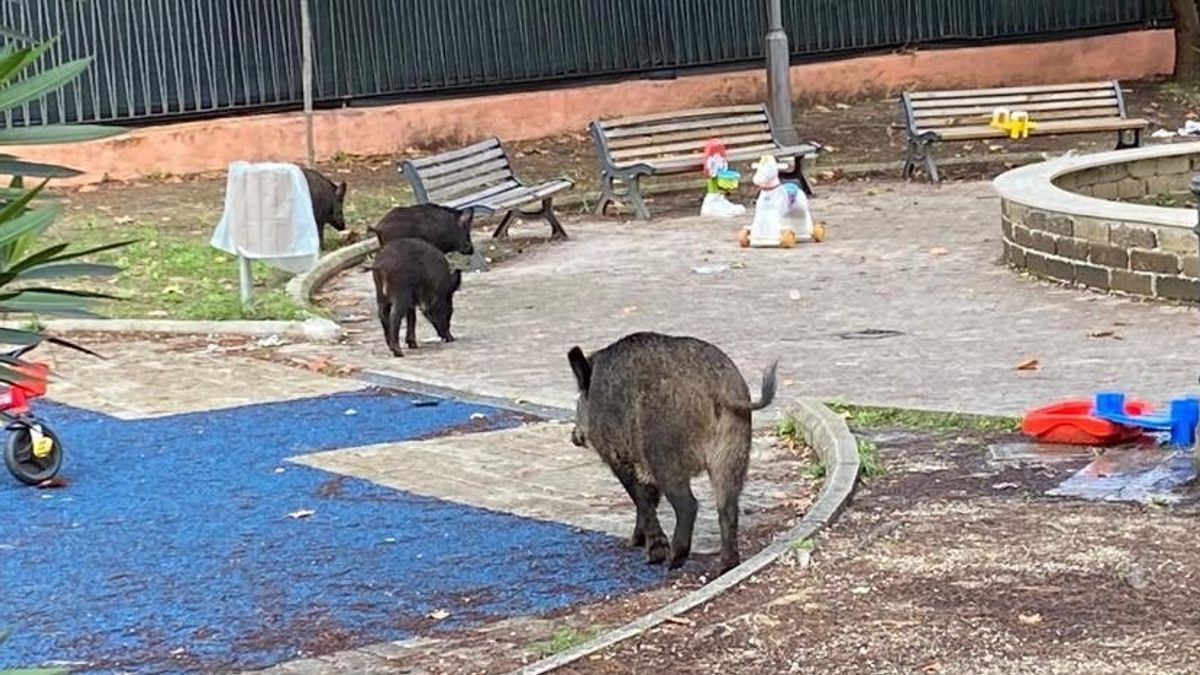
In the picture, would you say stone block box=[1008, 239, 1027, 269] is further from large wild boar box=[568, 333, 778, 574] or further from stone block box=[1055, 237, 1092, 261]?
large wild boar box=[568, 333, 778, 574]

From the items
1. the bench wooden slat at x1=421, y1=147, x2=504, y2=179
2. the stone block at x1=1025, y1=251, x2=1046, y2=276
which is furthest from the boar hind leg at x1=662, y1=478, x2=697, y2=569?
the bench wooden slat at x1=421, y1=147, x2=504, y2=179

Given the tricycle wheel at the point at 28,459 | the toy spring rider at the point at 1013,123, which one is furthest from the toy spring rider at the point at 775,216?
the tricycle wheel at the point at 28,459

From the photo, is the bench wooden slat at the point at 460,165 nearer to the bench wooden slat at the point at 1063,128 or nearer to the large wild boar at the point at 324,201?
the large wild boar at the point at 324,201

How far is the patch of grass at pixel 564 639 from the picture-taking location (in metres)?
6.07

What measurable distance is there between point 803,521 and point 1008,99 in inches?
521

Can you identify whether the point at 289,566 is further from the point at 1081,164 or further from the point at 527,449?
the point at 1081,164

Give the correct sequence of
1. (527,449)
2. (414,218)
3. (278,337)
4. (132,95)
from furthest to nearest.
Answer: (132,95), (414,218), (278,337), (527,449)

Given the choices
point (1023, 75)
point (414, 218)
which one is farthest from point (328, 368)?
point (1023, 75)

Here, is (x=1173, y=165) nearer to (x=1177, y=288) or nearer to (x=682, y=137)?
(x=1177, y=288)

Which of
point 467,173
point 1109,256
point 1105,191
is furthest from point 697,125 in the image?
point 1109,256

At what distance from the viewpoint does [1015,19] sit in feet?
82.7

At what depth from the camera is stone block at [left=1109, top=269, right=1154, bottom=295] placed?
11805mm

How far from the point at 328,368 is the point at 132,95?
31.2ft

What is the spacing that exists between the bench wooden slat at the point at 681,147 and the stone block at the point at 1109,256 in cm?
617
